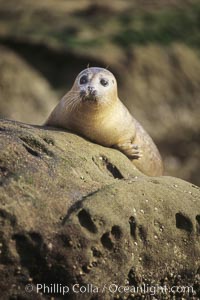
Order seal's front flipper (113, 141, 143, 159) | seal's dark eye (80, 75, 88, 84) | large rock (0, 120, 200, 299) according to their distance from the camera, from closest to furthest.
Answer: large rock (0, 120, 200, 299)
seal's dark eye (80, 75, 88, 84)
seal's front flipper (113, 141, 143, 159)

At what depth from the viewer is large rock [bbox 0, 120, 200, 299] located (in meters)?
3.89

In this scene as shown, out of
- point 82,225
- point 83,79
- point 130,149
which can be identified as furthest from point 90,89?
point 82,225

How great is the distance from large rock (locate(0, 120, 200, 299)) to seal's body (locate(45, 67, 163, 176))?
643 mm

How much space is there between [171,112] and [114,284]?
8448 mm

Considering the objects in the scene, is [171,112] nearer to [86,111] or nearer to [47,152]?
A: [86,111]

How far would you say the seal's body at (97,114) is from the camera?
18.1ft

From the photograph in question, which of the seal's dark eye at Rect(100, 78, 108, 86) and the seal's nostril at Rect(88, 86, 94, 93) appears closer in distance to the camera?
the seal's nostril at Rect(88, 86, 94, 93)

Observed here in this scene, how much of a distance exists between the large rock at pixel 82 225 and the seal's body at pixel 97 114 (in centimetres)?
64

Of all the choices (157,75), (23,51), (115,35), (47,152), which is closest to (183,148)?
(157,75)

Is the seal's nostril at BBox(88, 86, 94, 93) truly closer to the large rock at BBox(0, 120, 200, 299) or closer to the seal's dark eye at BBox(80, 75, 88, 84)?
the seal's dark eye at BBox(80, 75, 88, 84)

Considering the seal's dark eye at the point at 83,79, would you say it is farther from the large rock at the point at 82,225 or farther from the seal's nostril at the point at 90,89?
the large rock at the point at 82,225

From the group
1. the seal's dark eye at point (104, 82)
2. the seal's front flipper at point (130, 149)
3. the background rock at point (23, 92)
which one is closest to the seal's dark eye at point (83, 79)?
the seal's dark eye at point (104, 82)

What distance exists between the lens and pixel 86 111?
219 inches

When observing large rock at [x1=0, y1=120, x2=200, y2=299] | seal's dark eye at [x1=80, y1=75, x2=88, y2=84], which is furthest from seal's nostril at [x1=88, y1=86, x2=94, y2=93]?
large rock at [x1=0, y1=120, x2=200, y2=299]
